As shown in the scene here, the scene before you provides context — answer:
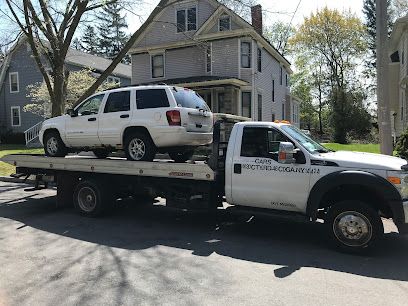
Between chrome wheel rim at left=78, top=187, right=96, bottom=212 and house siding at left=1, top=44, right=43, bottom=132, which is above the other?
house siding at left=1, top=44, right=43, bottom=132

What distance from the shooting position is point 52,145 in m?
10.4

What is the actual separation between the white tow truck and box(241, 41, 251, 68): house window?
62.0 ft

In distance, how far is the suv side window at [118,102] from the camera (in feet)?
29.7

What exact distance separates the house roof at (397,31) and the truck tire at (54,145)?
18.8m

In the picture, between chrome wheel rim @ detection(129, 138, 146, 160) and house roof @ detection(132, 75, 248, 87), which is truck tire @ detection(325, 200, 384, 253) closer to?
chrome wheel rim @ detection(129, 138, 146, 160)

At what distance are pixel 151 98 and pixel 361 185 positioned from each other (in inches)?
173

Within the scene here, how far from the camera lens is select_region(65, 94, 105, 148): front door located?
31.2 feet

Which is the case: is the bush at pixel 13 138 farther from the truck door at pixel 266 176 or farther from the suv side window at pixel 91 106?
the truck door at pixel 266 176

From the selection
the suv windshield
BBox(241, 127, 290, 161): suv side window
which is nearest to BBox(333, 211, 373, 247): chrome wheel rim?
BBox(241, 127, 290, 161): suv side window

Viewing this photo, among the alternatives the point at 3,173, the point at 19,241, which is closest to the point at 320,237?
the point at 19,241

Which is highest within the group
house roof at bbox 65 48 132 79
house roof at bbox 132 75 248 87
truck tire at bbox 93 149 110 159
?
house roof at bbox 65 48 132 79

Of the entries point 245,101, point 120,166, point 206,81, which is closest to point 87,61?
point 206,81

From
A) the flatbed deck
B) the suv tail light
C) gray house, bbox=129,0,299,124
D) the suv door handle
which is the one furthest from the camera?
gray house, bbox=129,0,299,124

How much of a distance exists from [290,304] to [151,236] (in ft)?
11.4
